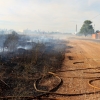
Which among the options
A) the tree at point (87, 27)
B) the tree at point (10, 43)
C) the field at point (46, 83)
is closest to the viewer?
the field at point (46, 83)

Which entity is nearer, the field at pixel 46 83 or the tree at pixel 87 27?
the field at pixel 46 83

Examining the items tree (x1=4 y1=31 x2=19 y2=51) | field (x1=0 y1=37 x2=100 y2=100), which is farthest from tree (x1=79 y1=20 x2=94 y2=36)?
field (x1=0 y1=37 x2=100 y2=100)

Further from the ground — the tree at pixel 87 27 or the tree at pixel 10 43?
the tree at pixel 87 27

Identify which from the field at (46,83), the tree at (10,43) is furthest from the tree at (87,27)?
the field at (46,83)

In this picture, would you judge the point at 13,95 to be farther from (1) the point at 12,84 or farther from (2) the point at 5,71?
(2) the point at 5,71

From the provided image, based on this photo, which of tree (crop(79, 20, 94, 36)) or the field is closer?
the field

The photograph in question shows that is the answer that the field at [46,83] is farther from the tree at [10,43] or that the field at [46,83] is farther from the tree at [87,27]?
the tree at [87,27]

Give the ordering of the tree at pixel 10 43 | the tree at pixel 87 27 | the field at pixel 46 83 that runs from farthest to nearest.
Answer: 1. the tree at pixel 87 27
2. the tree at pixel 10 43
3. the field at pixel 46 83

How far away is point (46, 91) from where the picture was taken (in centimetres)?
698

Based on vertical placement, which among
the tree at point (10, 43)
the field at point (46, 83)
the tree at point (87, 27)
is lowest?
the field at point (46, 83)

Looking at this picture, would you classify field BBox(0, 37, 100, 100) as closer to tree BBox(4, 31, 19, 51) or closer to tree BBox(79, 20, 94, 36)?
tree BBox(4, 31, 19, 51)

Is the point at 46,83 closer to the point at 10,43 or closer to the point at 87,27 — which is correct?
the point at 10,43

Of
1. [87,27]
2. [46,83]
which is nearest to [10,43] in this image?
[46,83]

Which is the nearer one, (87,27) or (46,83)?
(46,83)
